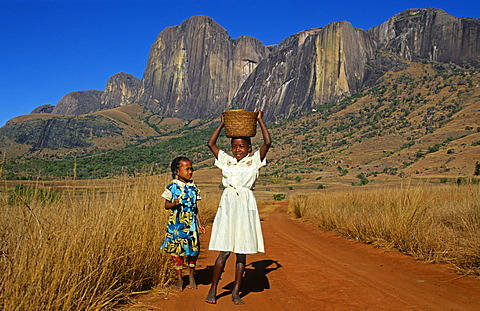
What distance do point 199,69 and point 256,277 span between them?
166 metres

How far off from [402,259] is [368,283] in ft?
6.33

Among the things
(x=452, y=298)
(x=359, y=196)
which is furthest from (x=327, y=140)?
(x=452, y=298)

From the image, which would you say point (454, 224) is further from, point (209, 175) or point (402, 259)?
point (209, 175)

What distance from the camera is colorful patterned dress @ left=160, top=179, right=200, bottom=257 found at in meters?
5.01

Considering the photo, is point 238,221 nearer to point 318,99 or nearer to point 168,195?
point 168,195

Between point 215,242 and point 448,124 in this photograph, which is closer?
point 215,242

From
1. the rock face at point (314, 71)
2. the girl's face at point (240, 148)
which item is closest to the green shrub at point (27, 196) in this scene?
the girl's face at point (240, 148)

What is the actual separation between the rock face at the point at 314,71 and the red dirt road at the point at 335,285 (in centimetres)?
9418

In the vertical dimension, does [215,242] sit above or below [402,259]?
above

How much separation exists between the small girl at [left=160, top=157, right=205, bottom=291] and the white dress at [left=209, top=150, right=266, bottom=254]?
586 mm

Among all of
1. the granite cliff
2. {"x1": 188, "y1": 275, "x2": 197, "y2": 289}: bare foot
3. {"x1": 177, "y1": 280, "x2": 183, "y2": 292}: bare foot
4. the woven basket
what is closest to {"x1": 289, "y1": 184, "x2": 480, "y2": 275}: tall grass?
the woven basket

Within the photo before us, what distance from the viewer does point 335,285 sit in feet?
16.8

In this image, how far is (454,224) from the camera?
8.55 metres

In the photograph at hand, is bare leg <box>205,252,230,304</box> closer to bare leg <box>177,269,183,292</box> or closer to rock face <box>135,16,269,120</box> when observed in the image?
bare leg <box>177,269,183,292</box>
